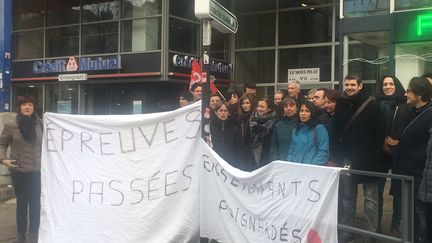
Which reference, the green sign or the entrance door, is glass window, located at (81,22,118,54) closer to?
the entrance door

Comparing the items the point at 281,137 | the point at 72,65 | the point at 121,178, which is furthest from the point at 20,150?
the point at 72,65

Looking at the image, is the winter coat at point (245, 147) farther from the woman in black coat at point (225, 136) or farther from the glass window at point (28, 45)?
the glass window at point (28, 45)

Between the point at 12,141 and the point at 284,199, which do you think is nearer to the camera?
the point at 284,199

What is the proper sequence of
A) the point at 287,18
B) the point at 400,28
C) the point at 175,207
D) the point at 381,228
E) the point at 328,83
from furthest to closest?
the point at 287,18, the point at 328,83, the point at 400,28, the point at 381,228, the point at 175,207

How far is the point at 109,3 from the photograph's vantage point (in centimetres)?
1828

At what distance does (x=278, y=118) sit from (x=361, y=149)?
→ 3.36 ft

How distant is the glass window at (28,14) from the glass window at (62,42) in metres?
0.87

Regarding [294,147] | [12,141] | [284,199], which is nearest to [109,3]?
[12,141]

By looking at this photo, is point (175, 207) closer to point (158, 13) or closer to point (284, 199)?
point (284, 199)

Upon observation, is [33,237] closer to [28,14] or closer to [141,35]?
[141,35]

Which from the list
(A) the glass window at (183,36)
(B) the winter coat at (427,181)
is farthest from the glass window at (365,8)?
(B) the winter coat at (427,181)

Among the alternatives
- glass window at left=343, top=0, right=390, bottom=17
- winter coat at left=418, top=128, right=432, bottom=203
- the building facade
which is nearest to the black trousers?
winter coat at left=418, top=128, right=432, bottom=203

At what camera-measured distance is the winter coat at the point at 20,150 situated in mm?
6438

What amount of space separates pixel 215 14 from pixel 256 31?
43.5 ft
